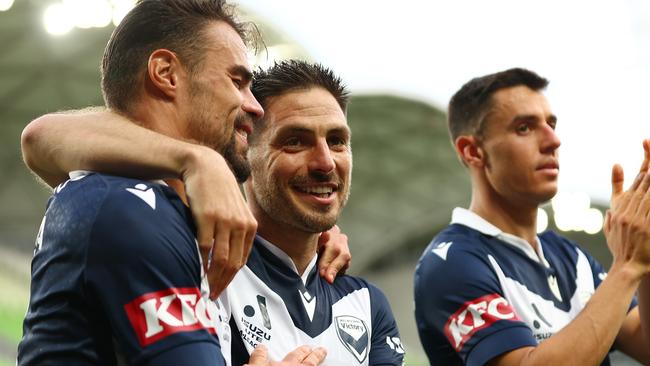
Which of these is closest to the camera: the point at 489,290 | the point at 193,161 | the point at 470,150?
the point at 193,161

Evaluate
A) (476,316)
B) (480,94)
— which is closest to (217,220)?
(476,316)

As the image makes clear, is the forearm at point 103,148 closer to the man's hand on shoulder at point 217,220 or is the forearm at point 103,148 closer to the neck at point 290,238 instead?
the man's hand on shoulder at point 217,220

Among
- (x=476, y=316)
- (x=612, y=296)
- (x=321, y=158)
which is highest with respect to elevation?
(x=321, y=158)

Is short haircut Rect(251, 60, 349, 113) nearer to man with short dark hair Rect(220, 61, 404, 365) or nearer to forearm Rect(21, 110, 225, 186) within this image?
man with short dark hair Rect(220, 61, 404, 365)

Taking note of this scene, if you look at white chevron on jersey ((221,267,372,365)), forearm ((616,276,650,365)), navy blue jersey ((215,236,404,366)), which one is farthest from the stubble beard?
forearm ((616,276,650,365))

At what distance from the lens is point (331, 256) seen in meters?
3.08

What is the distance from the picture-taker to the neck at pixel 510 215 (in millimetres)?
3744

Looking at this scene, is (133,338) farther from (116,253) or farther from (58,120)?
(58,120)

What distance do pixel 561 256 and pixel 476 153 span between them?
65 cm

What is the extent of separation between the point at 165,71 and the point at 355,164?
76.2 feet

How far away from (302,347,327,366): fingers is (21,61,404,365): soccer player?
28 centimetres

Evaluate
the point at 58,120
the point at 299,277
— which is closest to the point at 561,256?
the point at 299,277

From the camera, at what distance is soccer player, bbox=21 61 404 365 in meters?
2.70

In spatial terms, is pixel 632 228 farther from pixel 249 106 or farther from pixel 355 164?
pixel 355 164
